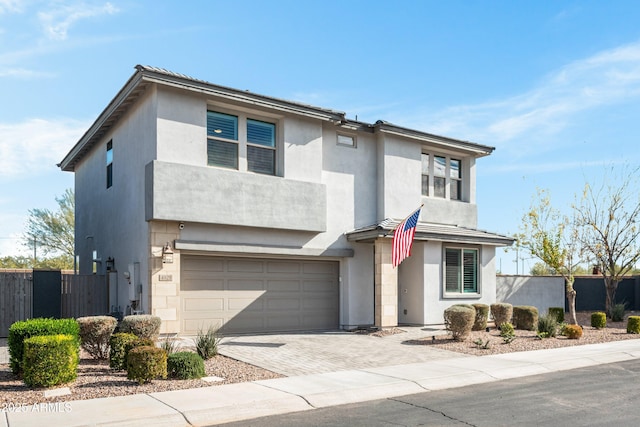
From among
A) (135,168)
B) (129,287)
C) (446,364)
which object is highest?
(135,168)

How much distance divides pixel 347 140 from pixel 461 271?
6.50 m

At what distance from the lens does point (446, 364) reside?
43.6ft

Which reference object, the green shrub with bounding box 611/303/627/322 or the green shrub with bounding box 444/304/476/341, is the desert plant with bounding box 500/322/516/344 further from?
the green shrub with bounding box 611/303/627/322

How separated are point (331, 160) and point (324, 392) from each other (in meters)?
10.9

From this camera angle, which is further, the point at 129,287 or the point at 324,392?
the point at 129,287

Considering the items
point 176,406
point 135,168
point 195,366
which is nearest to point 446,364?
point 195,366

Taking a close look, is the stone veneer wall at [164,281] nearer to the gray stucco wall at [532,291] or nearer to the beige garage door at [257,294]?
the beige garage door at [257,294]

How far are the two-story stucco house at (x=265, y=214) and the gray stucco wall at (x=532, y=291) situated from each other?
9.72ft

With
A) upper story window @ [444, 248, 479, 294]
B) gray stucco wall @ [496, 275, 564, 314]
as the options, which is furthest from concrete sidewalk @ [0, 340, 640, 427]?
gray stucco wall @ [496, 275, 564, 314]

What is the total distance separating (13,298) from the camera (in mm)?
16719

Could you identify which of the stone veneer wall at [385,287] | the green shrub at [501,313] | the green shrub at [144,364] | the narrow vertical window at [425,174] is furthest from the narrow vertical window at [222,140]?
the green shrub at [501,313]

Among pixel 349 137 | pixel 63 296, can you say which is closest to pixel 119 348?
pixel 63 296

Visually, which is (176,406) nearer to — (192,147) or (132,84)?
(192,147)

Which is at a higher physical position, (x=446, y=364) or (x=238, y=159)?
(x=238, y=159)
